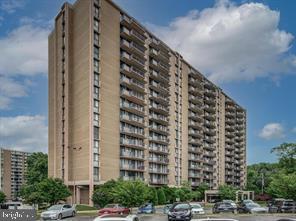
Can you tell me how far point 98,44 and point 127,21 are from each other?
11.9 metres

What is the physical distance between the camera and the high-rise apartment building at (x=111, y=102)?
7606cm

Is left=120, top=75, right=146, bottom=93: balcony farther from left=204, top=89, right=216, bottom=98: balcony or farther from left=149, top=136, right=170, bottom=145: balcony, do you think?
left=204, top=89, right=216, bottom=98: balcony

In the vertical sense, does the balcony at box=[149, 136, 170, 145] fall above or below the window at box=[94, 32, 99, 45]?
below

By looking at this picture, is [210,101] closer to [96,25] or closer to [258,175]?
[258,175]

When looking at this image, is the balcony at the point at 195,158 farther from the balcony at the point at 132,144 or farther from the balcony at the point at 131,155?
the balcony at the point at 131,155

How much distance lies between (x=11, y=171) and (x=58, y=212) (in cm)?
13606

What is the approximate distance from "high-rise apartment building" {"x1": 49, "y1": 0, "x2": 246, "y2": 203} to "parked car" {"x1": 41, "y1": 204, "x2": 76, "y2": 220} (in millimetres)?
25301

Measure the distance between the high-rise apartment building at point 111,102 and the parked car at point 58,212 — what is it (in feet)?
83.0

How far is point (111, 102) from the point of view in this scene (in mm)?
80375

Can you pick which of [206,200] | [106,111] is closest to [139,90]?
[106,111]

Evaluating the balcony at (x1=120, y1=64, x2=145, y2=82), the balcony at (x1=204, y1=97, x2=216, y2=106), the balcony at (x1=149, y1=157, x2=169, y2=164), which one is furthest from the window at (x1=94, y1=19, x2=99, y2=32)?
the balcony at (x1=204, y1=97, x2=216, y2=106)

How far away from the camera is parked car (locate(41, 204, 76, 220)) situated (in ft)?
141

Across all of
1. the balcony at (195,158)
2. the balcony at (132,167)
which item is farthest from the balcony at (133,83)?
the balcony at (195,158)

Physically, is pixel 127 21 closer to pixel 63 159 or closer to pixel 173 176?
pixel 63 159
